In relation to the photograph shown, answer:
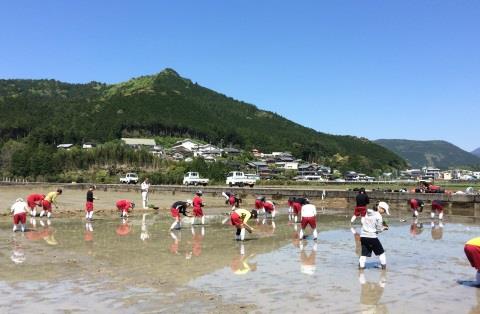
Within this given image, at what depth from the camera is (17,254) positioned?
1450cm

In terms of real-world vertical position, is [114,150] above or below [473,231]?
above

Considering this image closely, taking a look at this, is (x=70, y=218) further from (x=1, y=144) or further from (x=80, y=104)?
(x=80, y=104)

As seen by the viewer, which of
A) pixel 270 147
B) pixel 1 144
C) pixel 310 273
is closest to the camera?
pixel 310 273

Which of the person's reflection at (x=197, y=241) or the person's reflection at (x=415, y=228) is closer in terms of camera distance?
the person's reflection at (x=197, y=241)

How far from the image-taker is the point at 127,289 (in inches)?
398

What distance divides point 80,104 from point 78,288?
183418mm

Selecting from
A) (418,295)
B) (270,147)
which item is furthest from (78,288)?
(270,147)

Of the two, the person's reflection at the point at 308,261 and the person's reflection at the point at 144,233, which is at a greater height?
the person's reflection at the point at 144,233

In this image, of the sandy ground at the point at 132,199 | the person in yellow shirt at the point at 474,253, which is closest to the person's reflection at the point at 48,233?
the sandy ground at the point at 132,199

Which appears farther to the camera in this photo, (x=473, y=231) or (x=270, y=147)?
(x=270, y=147)

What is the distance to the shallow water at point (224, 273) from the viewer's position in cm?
897

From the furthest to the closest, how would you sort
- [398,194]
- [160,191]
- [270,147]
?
1. [270,147]
2. [160,191]
3. [398,194]

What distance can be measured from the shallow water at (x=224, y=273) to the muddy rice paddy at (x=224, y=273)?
2cm

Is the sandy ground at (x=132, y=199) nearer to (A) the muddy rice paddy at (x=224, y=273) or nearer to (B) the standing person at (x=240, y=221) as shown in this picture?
(A) the muddy rice paddy at (x=224, y=273)
